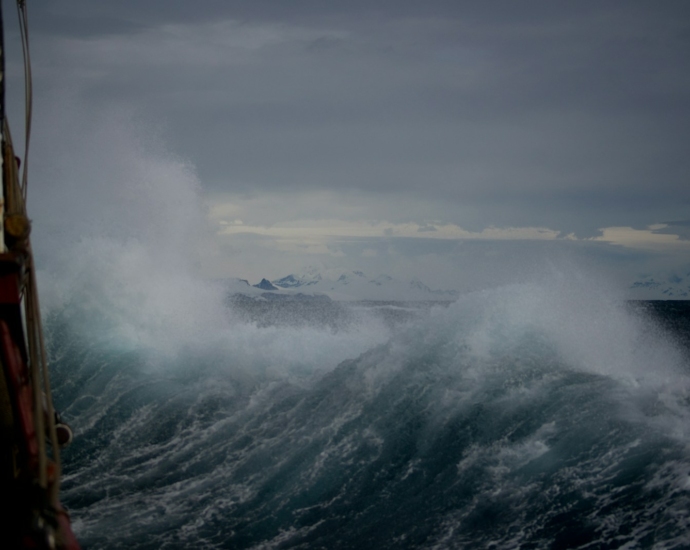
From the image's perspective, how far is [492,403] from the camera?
12.3 metres

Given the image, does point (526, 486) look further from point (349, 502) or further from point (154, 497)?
point (154, 497)

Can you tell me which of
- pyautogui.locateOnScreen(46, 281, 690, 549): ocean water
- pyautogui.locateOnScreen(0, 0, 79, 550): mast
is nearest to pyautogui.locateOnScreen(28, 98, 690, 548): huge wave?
pyautogui.locateOnScreen(46, 281, 690, 549): ocean water

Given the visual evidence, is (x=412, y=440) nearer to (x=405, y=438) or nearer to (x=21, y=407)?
(x=405, y=438)

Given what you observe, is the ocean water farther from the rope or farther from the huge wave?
the rope

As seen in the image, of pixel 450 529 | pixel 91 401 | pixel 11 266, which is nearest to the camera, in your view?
pixel 11 266

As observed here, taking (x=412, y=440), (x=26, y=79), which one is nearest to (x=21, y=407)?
(x=26, y=79)

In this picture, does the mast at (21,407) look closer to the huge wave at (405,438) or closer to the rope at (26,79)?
the rope at (26,79)

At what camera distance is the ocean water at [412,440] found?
9.29 meters

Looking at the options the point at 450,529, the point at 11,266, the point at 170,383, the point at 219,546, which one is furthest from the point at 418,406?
the point at 11,266

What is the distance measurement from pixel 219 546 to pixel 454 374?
634 cm

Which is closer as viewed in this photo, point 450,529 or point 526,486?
point 450,529

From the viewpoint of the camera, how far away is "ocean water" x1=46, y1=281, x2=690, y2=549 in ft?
30.5

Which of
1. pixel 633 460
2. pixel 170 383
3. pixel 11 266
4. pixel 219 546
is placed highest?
pixel 11 266

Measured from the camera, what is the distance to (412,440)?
1209cm
